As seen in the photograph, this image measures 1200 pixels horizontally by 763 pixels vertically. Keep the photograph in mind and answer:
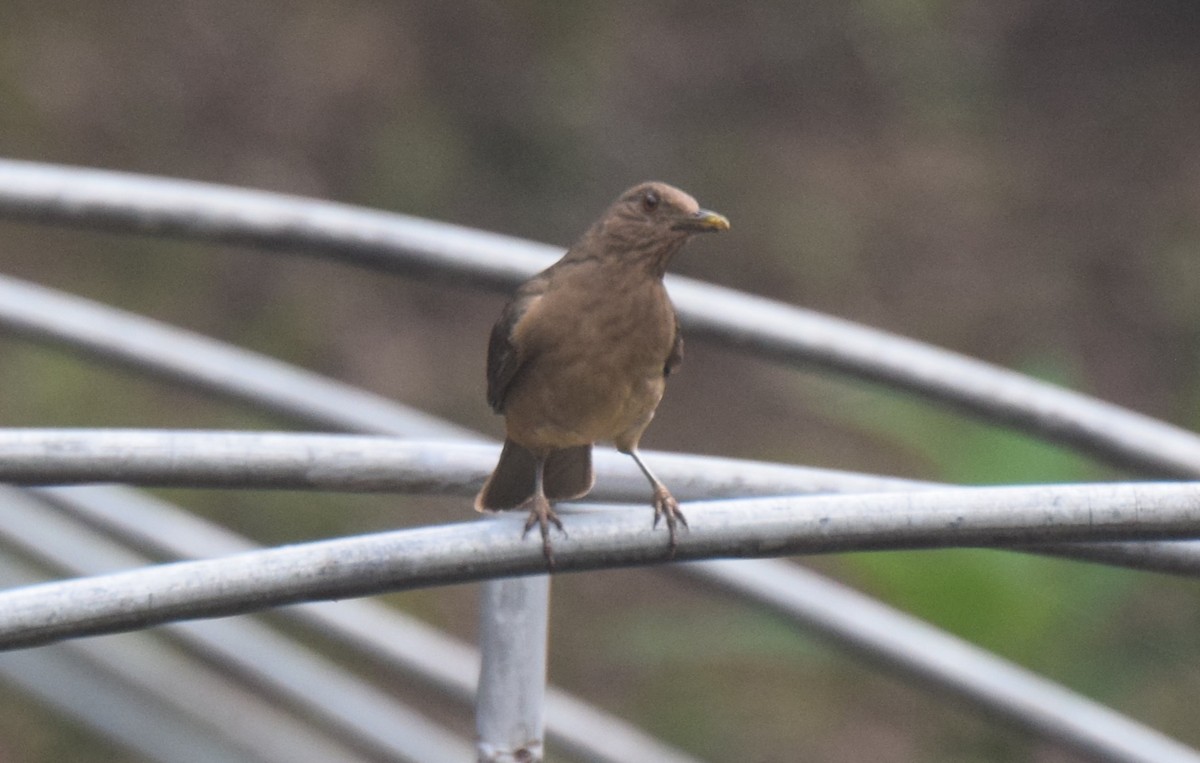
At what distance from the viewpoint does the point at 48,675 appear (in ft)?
11.3

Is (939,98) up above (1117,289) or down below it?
above

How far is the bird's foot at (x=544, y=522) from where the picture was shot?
167 centimetres

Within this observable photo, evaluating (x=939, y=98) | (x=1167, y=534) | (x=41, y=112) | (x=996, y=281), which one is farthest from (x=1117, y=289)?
(x=1167, y=534)

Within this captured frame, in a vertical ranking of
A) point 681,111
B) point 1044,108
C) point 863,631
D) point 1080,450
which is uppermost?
point 1044,108

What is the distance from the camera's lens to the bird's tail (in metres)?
2.33

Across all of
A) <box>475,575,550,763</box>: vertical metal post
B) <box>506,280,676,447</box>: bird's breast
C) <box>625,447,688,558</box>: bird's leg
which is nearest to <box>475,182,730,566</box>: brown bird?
<box>506,280,676,447</box>: bird's breast

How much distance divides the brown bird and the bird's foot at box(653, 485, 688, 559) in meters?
0.51

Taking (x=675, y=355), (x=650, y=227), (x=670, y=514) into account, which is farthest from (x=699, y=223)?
(x=670, y=514)

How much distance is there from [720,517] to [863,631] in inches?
38.5

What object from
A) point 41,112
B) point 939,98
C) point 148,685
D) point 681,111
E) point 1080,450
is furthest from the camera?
point 939,98

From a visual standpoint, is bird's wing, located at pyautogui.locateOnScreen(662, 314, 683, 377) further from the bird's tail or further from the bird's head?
the bird's tail

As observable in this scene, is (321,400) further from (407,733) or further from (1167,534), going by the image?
(1167,534)

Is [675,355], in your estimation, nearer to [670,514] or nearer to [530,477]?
[530,477]

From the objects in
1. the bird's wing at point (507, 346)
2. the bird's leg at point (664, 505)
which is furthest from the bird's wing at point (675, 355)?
the bird's leg at point (664, 505)
